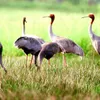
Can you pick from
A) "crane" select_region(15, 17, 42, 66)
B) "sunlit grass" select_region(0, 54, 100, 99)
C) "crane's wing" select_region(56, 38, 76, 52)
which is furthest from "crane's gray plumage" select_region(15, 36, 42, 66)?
"crane's wing" select_region(56, 38, 76, 52)

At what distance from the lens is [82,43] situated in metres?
13.1

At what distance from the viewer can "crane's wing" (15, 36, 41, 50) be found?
9492mm

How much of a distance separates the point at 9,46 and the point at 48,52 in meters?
3.89

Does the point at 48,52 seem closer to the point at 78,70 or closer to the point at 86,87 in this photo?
the point at 78,70

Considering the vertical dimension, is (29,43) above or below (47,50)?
above

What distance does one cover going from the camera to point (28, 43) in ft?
31.3

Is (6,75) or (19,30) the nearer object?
(6,75)

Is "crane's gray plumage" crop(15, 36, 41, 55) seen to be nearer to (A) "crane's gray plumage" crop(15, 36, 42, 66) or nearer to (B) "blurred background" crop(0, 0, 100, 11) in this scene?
(A) "crane's gray plumage" crop(15, 36, 42, 66)

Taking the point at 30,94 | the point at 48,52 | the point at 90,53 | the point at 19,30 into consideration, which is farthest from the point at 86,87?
the point at 19,30

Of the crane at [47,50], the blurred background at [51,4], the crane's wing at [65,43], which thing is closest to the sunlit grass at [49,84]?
the crane at [47,50]

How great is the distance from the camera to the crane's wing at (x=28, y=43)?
949 centimetres

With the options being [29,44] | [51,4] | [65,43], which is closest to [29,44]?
[29,44]

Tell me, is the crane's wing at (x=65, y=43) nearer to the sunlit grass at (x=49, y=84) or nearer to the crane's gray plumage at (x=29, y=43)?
the crane's gray plumage at (x=29, y=43)

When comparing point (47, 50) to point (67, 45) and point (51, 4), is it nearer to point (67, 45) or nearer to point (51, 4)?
point (67, 45)
